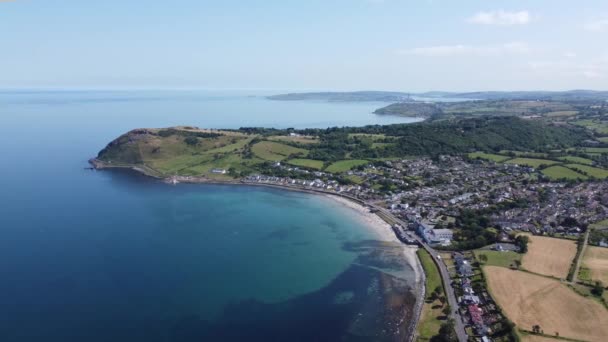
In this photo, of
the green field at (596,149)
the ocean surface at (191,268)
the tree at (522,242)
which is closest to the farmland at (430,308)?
the ocean surface at (191,268)

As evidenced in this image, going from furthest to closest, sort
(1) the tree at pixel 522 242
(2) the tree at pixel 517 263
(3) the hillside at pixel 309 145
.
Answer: (3) the hillside at pixel 309 145, (1) the tree at pixel 522 242, (2) the tree at pixel 517 263

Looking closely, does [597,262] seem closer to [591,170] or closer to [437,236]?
[437,236]

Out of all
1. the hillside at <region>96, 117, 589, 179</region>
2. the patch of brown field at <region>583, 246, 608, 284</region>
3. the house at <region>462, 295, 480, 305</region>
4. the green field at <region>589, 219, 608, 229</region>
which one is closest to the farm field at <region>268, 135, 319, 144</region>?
the hillside at <region>96, 117, 589, 179</region>

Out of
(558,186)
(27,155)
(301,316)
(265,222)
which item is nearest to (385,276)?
(301,316)

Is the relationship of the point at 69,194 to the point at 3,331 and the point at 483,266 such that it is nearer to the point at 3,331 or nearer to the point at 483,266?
the point at 3,331

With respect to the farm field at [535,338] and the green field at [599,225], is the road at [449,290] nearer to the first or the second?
the farm field at [535,338]

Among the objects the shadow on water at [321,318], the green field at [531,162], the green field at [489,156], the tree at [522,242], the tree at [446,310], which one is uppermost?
the green field at [489,156]

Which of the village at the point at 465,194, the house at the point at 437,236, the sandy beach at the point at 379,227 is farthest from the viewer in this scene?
the village at the point at 465,194
